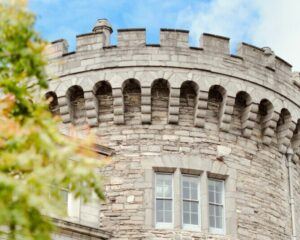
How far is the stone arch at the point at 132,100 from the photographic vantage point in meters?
15.6

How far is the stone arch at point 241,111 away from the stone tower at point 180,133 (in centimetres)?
2

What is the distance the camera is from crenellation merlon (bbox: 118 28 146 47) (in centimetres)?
1608

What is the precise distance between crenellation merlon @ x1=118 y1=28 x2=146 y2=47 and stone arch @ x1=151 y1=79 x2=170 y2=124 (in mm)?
1083

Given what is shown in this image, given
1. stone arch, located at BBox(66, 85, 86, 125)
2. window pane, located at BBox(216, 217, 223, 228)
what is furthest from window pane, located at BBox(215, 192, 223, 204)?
stone arch, located at BBox(66, 85, 86, 125)

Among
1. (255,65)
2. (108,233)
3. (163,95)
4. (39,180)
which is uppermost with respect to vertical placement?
(255,65)

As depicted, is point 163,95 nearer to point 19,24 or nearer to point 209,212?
point 209,212

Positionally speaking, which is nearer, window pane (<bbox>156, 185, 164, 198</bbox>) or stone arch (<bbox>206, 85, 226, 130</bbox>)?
window pane (<bbox>156, 185, 164, 198</bbox>)

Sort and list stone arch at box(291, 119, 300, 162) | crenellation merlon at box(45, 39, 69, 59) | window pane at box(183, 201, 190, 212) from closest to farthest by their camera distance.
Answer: window pane at box(183, 201, 190, 212) → crenellation merlon at box(45, 39, 69, 59) → stone arch at box(291, 119, 300, 162)

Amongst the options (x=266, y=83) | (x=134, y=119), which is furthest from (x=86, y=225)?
(x=266, y=83)

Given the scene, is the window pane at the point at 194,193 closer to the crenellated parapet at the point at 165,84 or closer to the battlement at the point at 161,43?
the crenellated parapet at the point at 165,84

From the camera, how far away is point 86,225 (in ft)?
47.5

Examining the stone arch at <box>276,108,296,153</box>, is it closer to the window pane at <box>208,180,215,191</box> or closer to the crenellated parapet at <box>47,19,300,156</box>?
the crenellated parapet at <box>47,19,300,156</box>

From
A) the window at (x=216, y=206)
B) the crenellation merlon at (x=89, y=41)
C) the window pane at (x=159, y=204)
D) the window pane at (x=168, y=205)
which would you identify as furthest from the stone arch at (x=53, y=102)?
the window at (x=216, y=206)

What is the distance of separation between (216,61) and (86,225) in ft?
15.4
